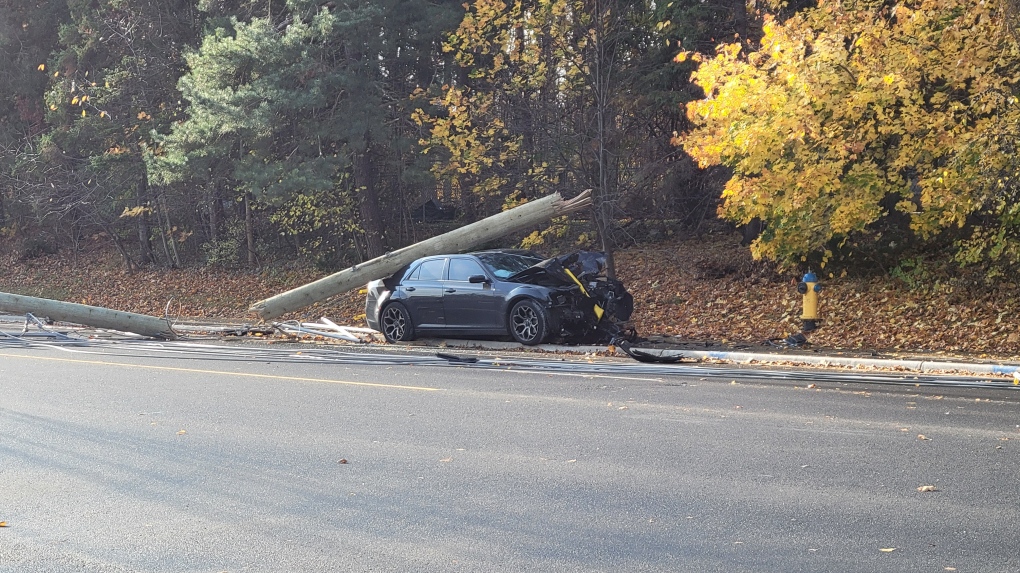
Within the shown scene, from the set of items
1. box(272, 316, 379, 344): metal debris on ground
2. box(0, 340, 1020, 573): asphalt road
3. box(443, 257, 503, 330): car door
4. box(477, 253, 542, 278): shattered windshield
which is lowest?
box(0, 340, 1020, 573): asphalt road

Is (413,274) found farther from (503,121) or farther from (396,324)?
(503,121)

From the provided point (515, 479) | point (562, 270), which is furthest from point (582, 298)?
point (515, 479)

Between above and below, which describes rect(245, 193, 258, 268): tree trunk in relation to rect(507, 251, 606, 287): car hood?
above

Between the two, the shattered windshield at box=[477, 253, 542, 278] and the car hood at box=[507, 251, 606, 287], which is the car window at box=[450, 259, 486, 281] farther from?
the car hood at box=[507, 251, 606, 287]

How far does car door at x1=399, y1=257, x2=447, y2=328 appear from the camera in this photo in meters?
16.5

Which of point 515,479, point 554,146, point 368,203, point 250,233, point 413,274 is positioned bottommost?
point 515,479

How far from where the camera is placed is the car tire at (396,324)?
1698 centimetres

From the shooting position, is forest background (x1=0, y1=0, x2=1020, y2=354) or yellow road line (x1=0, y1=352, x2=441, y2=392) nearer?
yellow road line (x1=0, y1=352, x2=441, y2=392)

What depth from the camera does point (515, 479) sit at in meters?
6.56

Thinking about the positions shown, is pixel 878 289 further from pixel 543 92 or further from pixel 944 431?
pixel 944 431

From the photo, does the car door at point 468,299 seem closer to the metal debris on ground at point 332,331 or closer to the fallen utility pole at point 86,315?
the metal debris on ground at point 332,331

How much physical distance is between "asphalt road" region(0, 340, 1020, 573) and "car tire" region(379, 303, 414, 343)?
5.97 meters

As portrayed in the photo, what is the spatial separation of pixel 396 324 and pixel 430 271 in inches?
48.4

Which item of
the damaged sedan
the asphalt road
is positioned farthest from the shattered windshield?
the asphalt road
